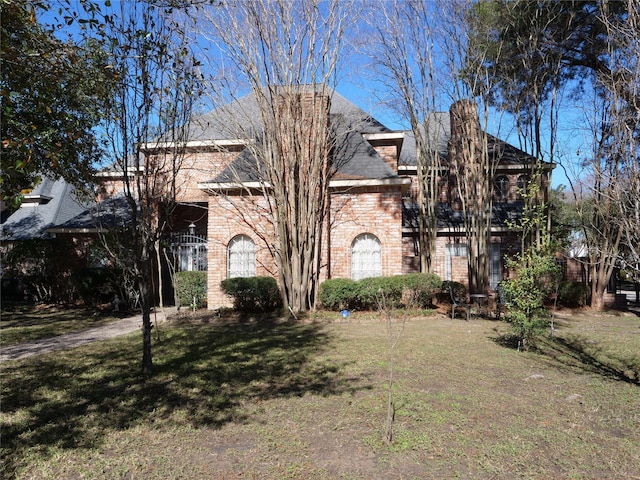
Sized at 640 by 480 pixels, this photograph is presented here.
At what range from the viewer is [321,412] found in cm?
465

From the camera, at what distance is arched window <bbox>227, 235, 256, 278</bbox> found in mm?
13695

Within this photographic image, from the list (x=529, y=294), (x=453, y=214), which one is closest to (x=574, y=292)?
(x=453, y=214)

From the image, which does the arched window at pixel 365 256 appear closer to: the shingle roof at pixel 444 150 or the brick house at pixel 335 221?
the brick house at pixel 335 221

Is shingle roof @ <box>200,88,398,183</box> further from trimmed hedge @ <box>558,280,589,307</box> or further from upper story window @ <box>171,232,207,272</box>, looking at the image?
trimmed hedge @ <box>558,280,589,307</box>

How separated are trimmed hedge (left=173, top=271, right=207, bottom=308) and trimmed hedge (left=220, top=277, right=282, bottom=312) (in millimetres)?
1684

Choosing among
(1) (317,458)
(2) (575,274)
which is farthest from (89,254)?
(2) (575,274)

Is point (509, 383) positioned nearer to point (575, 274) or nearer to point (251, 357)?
point (251, 357)

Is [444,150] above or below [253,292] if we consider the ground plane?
above

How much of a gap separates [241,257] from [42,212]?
12.3 meters

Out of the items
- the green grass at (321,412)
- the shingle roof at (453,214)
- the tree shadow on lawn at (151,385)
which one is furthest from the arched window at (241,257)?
the shingle roof at (453,214)

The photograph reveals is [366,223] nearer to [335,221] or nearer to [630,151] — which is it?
[335,221]

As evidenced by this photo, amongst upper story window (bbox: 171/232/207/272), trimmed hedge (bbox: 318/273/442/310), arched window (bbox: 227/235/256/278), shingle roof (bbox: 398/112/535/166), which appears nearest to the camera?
trimmed hedge (bbox: 318/273/442/310)

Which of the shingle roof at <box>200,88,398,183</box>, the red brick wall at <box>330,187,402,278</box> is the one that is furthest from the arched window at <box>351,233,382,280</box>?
the shingle roof at <box>200,88,398,183</box>

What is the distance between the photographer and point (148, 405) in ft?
16.0
